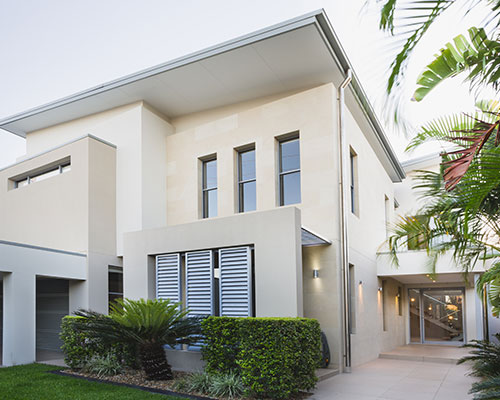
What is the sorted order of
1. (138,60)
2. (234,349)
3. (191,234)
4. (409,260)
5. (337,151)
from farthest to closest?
(138,60)
(409,260)
(337,151)
(191,234)
(234,349)

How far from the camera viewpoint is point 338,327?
1068 cm

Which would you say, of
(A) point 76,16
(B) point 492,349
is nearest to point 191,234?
(B) point 492,349

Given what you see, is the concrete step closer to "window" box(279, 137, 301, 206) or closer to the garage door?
"window" box(279, 137, 301, 206)

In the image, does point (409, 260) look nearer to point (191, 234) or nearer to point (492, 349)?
point (492, 349)

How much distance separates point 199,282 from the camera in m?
10.4

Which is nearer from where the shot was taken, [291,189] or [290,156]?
[291,189]

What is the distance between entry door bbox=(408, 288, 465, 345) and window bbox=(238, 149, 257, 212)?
1061cm

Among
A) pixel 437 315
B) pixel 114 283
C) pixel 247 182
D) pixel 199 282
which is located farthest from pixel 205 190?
pixel 437 315

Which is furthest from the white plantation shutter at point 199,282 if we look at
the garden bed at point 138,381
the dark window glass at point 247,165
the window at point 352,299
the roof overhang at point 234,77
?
the roof overhang at point 234,77

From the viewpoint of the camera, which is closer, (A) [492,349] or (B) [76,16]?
(A) [492,349]

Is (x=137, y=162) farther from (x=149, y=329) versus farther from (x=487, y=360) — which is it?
(x=487, y=360)

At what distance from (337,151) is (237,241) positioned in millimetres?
3519

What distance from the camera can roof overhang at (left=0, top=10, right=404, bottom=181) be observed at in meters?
10.7

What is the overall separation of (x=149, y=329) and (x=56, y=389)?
71.1 inches
